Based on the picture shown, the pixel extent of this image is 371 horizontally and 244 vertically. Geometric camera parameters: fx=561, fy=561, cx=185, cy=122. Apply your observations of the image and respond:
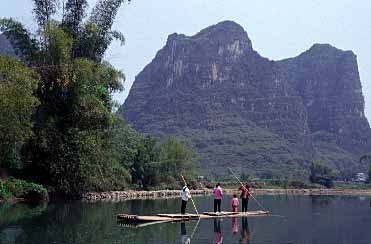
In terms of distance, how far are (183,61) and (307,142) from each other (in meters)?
40.2

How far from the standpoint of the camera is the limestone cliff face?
12988 cm

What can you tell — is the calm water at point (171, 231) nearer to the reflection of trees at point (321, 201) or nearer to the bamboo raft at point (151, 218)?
the bamboo raft at point (151, 218)

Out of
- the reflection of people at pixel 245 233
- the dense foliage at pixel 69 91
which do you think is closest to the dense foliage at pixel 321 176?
the dense foliage at pixel 69 91

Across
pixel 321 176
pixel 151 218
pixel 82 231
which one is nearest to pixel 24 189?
pixel 151 218

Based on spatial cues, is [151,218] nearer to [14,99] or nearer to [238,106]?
[14,99]

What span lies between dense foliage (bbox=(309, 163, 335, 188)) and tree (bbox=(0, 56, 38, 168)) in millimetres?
66633

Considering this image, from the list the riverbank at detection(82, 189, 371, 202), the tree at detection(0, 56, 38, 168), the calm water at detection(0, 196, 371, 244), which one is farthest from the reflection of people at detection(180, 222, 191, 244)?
the riverbank at detection(82, 189, 371, 202)

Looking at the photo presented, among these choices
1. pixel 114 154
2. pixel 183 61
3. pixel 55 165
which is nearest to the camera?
pixel 55 165

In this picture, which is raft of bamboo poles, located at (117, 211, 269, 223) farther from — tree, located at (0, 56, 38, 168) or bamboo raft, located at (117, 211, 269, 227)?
tree, located at (0, 56, 38, 168)

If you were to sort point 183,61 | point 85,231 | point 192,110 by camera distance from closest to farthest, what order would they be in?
1. point 85,231
2. point 192,110
3. point 183,61

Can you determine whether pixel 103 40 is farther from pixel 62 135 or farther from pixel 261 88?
pixel 261 88

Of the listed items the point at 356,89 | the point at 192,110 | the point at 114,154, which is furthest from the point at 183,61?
the point at 114,154

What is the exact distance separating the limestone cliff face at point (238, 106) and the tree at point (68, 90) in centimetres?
8252

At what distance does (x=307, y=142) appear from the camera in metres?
146
